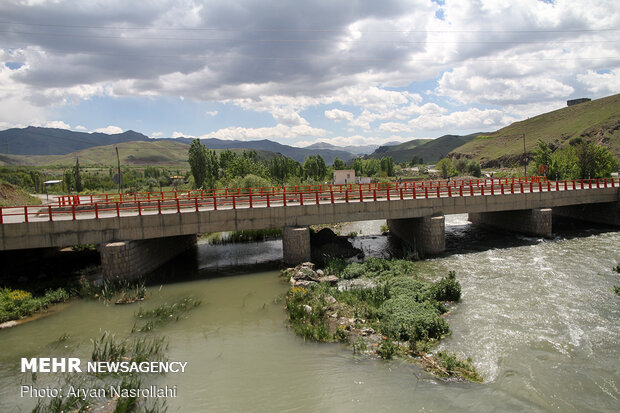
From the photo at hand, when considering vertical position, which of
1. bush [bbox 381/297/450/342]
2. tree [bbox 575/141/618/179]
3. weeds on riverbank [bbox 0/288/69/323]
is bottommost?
bush [bbox 381/297/450/342]

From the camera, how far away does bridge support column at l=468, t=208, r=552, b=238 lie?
2862 centimetres

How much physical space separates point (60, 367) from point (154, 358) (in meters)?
2.95

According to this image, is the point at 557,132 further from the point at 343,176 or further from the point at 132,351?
the point at 132,351

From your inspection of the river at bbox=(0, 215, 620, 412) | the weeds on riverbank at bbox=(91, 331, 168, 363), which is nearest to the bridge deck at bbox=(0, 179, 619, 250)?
the river at bbox=(0, 215, 620, 412)

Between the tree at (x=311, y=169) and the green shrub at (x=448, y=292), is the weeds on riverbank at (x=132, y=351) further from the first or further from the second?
the tree at (x=311, y=169)

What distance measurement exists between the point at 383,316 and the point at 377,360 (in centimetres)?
311

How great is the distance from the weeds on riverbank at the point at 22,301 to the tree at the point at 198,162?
50.8 m

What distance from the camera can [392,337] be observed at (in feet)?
42.3

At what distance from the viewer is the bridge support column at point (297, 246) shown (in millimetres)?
22828

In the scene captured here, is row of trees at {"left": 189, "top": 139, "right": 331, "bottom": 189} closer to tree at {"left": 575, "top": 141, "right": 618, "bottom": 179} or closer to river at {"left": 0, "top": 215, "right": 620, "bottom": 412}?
river at {"left": 0, "top": 215, "right": 620, "bottom": 412}

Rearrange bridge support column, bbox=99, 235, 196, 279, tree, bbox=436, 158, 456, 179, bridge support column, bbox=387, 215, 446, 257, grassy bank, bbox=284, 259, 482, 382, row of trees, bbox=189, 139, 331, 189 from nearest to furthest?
1. grassy bank, bbox=284, 259, 482, 382
2. bridge support column, bbox=99, 235, 196, 279
3. bridge support column, bbox=387, 215, 446, 257
4. row of trees, bbox=189, 139, 331, 189
5. tree, bbox=436, 158, 456, 179

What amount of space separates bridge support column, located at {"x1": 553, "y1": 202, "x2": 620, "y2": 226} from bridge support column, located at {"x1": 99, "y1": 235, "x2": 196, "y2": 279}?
36861 mm

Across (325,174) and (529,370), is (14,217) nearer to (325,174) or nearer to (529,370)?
(529,370)

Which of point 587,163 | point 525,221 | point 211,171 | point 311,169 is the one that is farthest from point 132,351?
point 311,169
